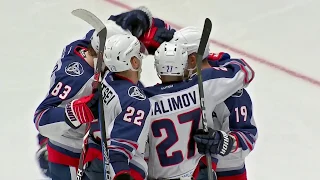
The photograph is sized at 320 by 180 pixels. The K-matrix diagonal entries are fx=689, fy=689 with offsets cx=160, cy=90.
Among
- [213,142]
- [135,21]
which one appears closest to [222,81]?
[213,142]

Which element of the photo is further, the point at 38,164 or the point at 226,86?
the point at 38,164

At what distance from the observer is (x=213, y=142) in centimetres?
222

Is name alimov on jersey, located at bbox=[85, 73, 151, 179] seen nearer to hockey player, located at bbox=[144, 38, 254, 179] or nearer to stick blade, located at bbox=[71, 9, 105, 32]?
hockey player, located at bbox=[144, 38, 254, 179]

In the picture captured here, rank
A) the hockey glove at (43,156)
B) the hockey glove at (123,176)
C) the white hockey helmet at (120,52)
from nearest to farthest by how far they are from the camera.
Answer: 1. the hockey glove at (123,176)
2. the white hockey helmet at (120,52)
3. the hockey glove at (43,156)

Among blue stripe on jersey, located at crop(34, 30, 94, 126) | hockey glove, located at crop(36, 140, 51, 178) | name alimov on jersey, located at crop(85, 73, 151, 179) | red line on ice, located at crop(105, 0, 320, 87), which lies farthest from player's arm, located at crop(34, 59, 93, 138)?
red line on ice, located at crop(105, 0, 320, 87)

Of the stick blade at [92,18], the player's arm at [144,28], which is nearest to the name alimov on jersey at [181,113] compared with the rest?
the stick blade at [92,18]

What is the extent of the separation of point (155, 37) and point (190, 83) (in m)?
0.44

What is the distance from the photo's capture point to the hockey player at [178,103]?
2.21 metres

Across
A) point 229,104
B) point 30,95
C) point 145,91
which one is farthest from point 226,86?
point 30,95

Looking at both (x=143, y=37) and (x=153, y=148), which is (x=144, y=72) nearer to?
(x=143, y=37)

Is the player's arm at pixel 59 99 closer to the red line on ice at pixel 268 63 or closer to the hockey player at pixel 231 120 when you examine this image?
the hockey player at pixel 231 120

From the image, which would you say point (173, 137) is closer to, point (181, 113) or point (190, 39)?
point (181, 113)

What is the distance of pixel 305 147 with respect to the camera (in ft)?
11.7

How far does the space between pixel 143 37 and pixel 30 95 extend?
1.58 metres
